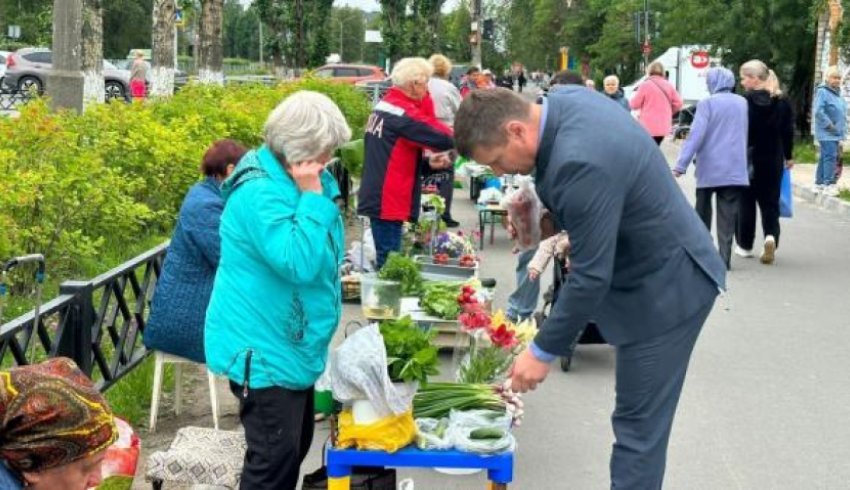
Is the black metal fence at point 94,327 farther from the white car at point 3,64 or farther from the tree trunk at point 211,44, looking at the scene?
the white car at point 3,64

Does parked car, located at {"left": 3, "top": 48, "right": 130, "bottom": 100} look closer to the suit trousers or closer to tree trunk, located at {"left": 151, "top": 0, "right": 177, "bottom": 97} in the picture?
tree trunk, located at {"left": 151, "top": 0, "right": 177, "bottom": 97}

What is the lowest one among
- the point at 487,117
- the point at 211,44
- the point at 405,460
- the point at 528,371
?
the point at 405,460

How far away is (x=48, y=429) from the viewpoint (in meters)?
2.50

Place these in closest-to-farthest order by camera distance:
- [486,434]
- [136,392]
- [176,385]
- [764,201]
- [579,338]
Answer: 1. [486,434]
2. [176,385]
3. [136,392]
4. [579,338]
5. [764,201]

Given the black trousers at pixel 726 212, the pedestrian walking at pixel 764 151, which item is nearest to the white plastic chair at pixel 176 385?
the black trousers at pixel 726 212

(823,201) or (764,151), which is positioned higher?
(764,151)

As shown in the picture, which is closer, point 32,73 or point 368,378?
point 368,378

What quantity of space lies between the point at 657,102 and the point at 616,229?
15.5 meters

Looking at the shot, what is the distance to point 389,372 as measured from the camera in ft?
16.4

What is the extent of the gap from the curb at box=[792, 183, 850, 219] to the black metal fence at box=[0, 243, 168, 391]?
12.2 metres

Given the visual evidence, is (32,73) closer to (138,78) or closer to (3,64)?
(3,64)

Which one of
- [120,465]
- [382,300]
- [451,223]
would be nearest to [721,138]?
[451,223]

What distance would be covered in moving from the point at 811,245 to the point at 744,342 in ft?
17.7

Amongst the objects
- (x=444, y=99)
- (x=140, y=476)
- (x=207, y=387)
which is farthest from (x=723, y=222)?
(x=140, y=476)
